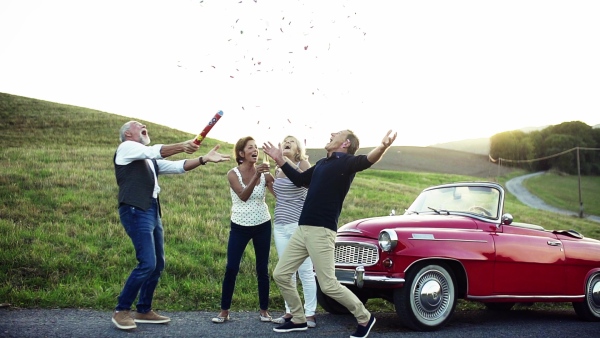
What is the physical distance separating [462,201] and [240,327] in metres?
3.74

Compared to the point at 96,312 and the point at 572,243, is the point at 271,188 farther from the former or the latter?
the point at 572,243

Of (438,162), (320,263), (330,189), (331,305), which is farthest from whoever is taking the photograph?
(438,162)

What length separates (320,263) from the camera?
6215mm

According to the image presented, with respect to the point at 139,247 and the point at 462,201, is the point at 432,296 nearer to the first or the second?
the point at 462,201

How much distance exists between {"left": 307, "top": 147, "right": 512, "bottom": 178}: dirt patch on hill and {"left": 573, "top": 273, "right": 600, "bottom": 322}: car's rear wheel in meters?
47.9

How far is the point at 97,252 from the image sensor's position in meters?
10.9

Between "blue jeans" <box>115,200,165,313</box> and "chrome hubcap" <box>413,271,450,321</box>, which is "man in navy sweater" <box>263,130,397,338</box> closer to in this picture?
"chrome hubcap" <box>413,271,450,321</box>

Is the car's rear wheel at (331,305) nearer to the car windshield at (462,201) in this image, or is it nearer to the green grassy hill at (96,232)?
the green grassy hill at (96,232)

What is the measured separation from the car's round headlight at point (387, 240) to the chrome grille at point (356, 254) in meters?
0.12

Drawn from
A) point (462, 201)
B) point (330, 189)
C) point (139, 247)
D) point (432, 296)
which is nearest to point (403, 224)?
point (432, 296)

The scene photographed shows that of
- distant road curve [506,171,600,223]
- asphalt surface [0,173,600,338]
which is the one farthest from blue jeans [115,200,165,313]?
distant road curve [506,171,600,223]

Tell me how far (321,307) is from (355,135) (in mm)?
3415

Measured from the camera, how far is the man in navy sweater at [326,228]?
6.18 meters

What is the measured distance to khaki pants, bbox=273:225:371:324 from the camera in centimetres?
617
